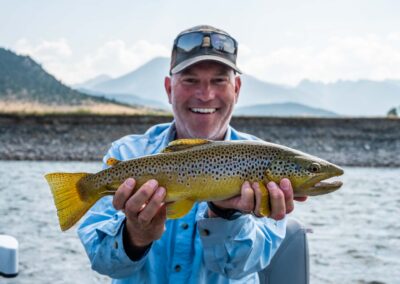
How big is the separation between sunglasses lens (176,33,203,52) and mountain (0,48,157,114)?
5651cm

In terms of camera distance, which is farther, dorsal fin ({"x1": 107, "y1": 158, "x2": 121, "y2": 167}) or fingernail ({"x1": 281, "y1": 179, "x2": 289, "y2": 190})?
dorsal fin ({"x1": 107, "y1": 158, "x2": 121, "y2": 167})

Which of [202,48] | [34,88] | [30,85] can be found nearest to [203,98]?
[202,48]

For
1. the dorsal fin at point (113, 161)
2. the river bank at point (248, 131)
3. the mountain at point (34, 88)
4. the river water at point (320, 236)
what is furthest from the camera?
the mountain at point (34, 88)

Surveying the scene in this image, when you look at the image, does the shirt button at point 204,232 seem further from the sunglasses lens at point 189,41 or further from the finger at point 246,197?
the sunglasses lens at point 189,41

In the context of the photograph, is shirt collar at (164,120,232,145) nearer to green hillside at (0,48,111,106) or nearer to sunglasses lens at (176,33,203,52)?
sunglasses lens at (176,33,203,52)

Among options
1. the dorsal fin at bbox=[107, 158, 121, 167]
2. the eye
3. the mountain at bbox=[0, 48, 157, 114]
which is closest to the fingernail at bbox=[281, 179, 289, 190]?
the dorsal fin at bbox=[107, 158, 121, 167]

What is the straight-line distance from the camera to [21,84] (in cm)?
9275

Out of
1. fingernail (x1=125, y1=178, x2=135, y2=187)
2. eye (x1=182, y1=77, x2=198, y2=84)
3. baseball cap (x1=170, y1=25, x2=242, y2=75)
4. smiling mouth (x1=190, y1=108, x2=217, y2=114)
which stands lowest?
fingernail (x1=125, y1=178, x2=135, y2=187)

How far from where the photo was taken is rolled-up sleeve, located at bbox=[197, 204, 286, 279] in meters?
3.52

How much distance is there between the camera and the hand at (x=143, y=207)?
3.20m

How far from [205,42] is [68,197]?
4.74 ft

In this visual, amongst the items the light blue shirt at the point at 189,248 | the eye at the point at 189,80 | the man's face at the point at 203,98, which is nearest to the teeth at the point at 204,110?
the man's face at the point at 203,98

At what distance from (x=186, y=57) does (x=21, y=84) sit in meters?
93.4

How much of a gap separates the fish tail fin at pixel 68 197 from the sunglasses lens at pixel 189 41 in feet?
4.07
